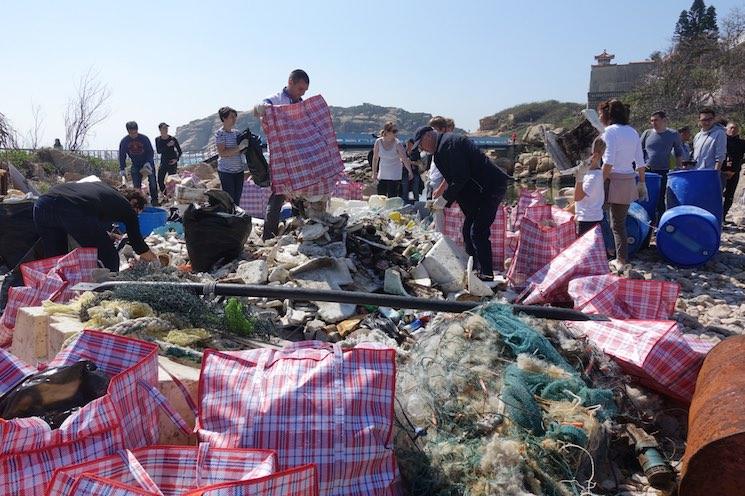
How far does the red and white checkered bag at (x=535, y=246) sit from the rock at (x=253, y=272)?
89.9 inches

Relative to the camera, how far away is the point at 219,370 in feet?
7.18

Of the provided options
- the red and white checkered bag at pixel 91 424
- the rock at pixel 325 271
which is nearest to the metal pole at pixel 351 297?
the rock at pixel 325 271

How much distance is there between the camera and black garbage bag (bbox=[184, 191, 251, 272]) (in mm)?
5266

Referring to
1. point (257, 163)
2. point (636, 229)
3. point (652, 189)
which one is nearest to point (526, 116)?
point (652, 189)

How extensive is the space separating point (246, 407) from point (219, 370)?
206 millimetres

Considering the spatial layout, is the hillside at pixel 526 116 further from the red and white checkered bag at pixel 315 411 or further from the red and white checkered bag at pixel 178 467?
Answer: the red and white checkered bag at pixel 178 467

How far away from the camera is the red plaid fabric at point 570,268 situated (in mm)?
4555

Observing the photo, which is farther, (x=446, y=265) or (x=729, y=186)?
(x=729, y=186)

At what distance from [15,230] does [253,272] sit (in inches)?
116

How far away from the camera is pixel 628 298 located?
4078 millimetres

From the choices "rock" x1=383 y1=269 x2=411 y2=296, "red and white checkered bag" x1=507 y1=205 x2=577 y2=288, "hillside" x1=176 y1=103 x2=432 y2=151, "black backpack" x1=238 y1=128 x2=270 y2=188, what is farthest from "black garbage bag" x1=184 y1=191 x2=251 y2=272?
"hillside" x1=176 y1=103 x2=432 y2=151

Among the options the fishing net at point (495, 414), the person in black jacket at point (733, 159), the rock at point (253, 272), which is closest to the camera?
the fishing net at point (495, 414)

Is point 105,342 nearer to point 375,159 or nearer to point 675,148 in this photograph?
point 375,159

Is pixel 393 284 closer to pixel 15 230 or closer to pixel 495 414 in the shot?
pixel 495 414
